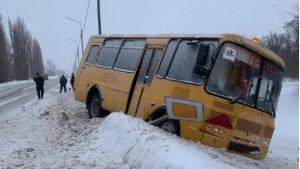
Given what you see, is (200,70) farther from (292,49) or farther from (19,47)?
(19,47)

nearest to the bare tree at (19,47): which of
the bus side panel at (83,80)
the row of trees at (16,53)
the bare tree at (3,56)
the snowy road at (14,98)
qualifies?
the row of trees at (16,53)

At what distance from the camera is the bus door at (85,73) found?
1259 cm

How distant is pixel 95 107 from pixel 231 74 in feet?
19.3

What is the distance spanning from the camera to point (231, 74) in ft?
23.3

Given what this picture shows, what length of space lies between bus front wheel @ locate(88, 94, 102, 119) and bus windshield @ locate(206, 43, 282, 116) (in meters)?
5.15

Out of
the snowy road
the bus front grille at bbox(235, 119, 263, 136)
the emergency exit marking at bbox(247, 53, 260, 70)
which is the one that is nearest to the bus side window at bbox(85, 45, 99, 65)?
the snowy road

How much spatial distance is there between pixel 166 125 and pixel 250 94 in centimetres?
186

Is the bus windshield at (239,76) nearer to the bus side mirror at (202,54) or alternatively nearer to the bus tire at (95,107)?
the bus side mirror at (202,54)

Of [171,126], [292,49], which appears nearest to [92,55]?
[171,126]

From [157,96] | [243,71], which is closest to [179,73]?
[157,96]

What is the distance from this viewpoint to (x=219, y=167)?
4801 millimetres

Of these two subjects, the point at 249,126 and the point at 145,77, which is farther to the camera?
the point at 145,77

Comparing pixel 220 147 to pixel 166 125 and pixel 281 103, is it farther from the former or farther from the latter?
pixel 281 103

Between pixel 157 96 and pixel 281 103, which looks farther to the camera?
pixel 281 103
